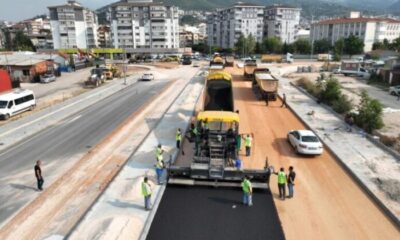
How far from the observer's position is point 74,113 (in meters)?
34.4

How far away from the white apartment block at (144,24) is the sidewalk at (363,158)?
106698mm

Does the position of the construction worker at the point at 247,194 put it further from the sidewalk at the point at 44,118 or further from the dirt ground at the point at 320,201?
the sidewalk at the point at 44,118

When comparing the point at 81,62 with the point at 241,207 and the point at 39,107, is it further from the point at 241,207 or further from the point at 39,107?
the point at 241,207

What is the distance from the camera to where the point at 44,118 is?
32344mm

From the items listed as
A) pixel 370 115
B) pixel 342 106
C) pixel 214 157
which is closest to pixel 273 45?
pixel 342 106

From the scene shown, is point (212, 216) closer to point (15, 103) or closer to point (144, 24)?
point (15, 103)

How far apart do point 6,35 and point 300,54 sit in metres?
145

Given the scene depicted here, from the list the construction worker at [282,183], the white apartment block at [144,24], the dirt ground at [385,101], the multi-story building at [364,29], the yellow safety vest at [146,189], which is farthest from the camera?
the multi-story building at [364,29]

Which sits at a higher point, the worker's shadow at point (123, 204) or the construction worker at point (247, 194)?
the construction worker at point (247, 194)

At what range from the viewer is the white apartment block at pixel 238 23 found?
148875mm

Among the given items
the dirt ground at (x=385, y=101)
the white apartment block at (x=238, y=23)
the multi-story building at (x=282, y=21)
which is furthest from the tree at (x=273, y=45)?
the dirt ground at (x=385, y=101)

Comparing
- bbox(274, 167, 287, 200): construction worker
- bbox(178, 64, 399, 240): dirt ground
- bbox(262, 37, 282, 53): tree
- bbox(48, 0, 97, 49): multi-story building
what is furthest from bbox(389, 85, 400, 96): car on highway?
bbox(48, 0, 97, 49): multi-story building

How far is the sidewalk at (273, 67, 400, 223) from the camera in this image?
636 inches

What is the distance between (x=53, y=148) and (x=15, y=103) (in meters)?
12.7
